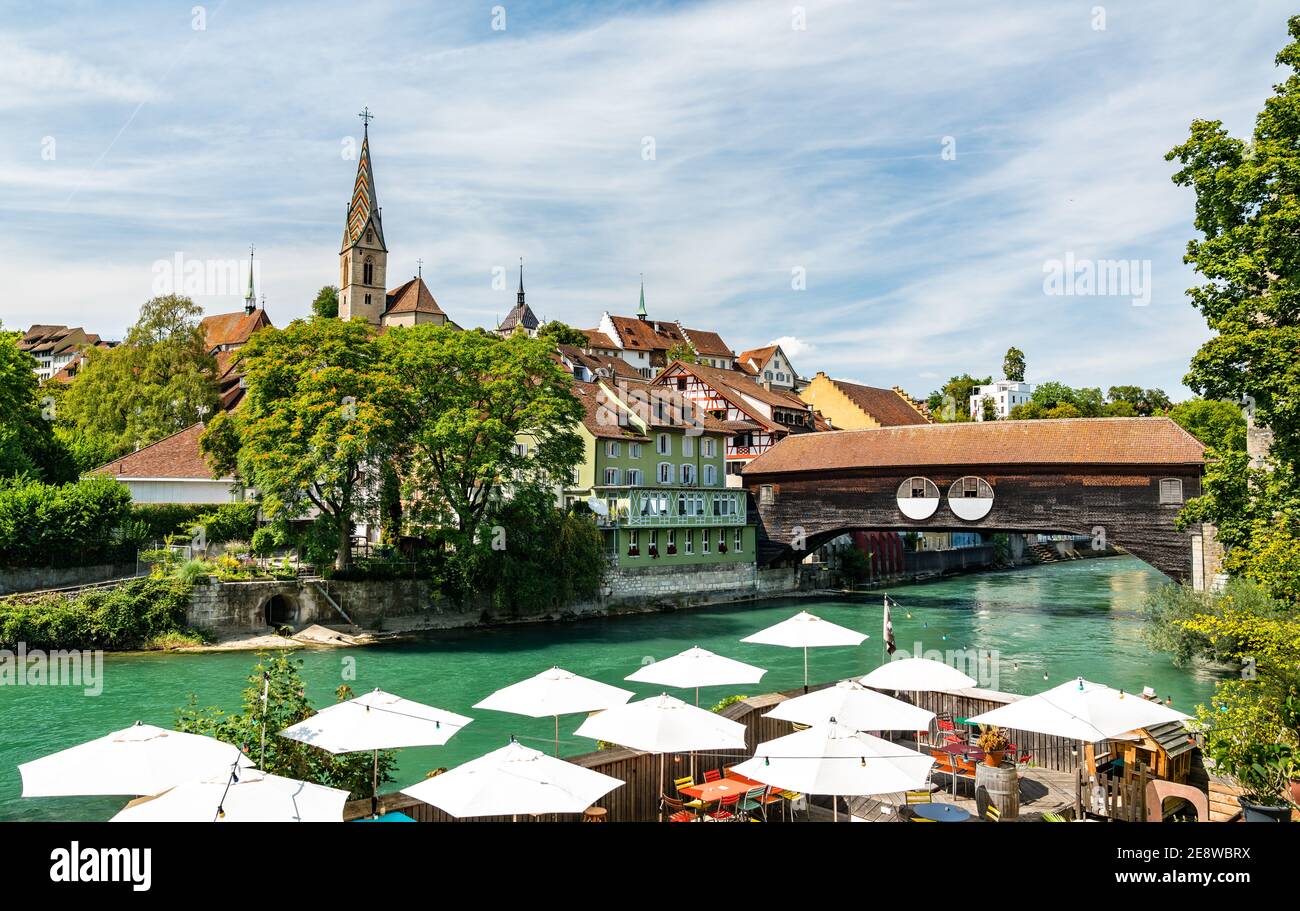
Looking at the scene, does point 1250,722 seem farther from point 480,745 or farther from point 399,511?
point 399,511

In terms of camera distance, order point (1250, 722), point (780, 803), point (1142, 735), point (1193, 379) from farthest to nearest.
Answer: point (1193, 379)
point (1142, 735)
point (780, 803)
point (1250, 722)

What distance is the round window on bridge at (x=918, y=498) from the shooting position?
3891 centimetres

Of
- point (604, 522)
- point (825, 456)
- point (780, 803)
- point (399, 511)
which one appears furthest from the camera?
point (825, 456)

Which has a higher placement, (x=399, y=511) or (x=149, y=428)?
(x=149, y=428)

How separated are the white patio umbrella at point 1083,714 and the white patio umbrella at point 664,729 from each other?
2.73 meters

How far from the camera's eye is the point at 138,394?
4381cm

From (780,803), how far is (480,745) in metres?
9.06

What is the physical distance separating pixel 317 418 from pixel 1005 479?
2481cm

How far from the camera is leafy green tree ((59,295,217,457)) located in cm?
4350

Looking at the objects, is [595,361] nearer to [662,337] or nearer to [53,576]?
[662,337]

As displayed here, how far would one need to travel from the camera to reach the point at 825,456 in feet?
139

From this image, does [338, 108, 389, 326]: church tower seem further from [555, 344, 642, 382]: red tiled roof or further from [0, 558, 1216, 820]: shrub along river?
[0, 558, 1216, 820]: shrub along river

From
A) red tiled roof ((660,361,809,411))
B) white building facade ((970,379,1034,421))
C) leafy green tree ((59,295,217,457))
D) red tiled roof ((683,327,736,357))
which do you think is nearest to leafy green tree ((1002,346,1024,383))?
white building facade ((970,379,1034,421))

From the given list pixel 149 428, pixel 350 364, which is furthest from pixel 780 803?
pixel 149 428
